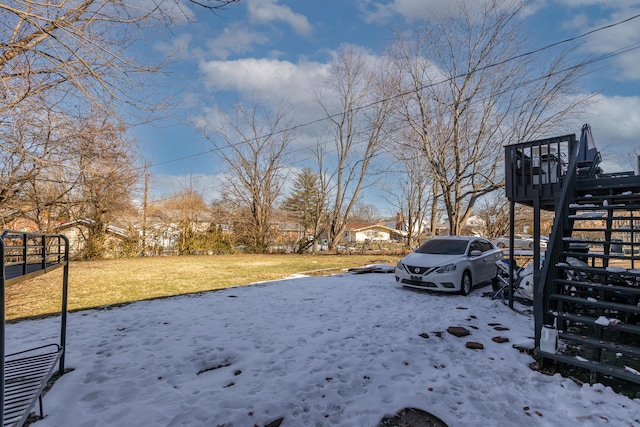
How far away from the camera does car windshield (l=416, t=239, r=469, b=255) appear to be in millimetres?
7897

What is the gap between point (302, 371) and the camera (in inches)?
131

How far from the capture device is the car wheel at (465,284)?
23.7 ft

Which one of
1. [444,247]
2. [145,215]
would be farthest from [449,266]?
[145,215]

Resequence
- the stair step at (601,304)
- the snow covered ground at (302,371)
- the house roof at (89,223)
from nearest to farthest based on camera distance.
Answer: the snow covered ground at (302,371) < the stair step at (601,304) < the house roof at (89,223)

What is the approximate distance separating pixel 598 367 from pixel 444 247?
506 cm

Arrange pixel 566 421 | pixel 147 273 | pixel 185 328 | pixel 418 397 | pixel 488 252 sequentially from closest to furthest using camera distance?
pixel 566 421 < pixel 418 397 < pixel 185 328 < pixel 488 252 < pixel 147 273

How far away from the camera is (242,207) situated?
22.9 m

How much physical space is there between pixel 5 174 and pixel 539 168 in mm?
12533

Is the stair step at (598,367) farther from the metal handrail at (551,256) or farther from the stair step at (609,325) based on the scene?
the stair step at (609,325)

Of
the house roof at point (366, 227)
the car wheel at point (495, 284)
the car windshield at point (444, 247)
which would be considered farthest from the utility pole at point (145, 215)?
the house roof at point (366, 227)

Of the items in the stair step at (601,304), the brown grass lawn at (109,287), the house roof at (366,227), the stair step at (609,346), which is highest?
the house roof at (366,227)

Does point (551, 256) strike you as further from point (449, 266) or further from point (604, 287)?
point (449, 266)

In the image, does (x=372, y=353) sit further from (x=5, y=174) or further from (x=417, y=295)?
(x=5, y=174)

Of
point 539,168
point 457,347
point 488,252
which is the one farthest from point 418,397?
point 488,252
